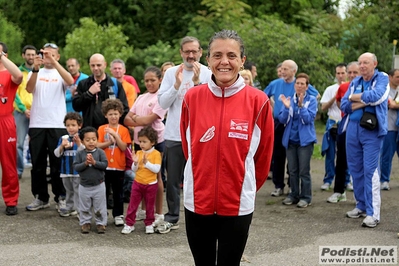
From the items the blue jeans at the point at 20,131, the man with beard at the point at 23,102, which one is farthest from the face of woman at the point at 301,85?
the blue jeans at the point at 20,131

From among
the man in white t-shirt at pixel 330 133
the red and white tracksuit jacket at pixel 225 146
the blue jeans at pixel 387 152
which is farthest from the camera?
the blue jeans at pixel 387 152

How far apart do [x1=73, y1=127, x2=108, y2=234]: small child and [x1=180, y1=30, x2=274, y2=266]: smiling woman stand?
3.45m

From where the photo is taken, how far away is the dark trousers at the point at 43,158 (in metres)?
8.82

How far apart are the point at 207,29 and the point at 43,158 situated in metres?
12.7

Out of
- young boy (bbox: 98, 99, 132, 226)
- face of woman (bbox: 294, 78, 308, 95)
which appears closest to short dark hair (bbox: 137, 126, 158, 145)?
young boy (bbox: 98, 99, 132, 226)

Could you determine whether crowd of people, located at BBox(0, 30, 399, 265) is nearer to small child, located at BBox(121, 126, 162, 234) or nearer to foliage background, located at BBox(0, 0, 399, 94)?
small child, located at BBox(121, 126, 162, 234)

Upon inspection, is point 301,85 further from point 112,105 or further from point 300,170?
point 112,105

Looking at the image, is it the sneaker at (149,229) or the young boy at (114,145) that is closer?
the sneaker at (149,229)

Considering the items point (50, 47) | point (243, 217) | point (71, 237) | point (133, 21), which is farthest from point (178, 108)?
point (133, 21)

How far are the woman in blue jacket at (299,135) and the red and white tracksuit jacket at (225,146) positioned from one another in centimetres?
505

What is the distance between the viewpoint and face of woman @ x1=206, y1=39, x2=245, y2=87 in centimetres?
426

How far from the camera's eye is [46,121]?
8797 millimetres

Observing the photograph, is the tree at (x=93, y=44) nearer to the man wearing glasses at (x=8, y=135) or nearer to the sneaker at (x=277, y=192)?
the sneaker at (x=277, y=192)

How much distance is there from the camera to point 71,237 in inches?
293
